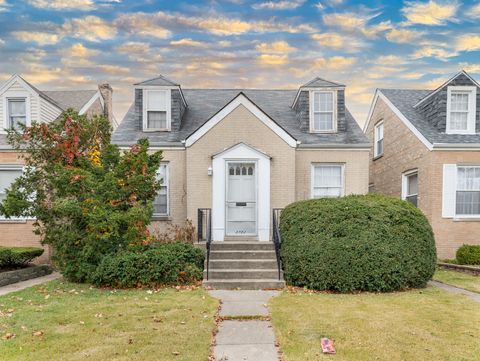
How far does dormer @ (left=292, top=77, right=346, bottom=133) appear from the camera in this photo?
532 inches

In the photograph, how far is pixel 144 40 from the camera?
13125mm

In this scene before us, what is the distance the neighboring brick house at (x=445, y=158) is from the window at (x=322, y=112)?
10.9 feet

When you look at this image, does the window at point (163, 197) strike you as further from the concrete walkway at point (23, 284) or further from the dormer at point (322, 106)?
the dormer at point (322, 106)

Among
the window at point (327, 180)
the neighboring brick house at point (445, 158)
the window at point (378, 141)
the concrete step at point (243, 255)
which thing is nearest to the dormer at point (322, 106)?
the window at point (327, 180)

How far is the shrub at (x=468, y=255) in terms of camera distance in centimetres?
1181

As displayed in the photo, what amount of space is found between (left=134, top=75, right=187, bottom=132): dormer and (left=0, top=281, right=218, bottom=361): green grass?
6.97m

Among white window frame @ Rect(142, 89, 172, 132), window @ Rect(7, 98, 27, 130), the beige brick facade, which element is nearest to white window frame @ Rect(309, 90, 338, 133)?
the beige brick facade

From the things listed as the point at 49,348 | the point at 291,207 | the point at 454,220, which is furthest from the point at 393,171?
the point at 49,348

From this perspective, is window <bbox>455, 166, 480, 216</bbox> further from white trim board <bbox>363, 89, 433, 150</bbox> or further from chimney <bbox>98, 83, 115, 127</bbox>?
chimney <bbox>98, 83, 115, 127</bbox>

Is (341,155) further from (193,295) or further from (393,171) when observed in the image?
(193,295)

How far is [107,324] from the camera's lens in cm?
581

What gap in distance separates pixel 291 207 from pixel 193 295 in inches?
155

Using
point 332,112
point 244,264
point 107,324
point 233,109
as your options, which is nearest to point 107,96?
point 233,109

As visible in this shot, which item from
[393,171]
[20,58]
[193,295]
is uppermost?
[20,58]
